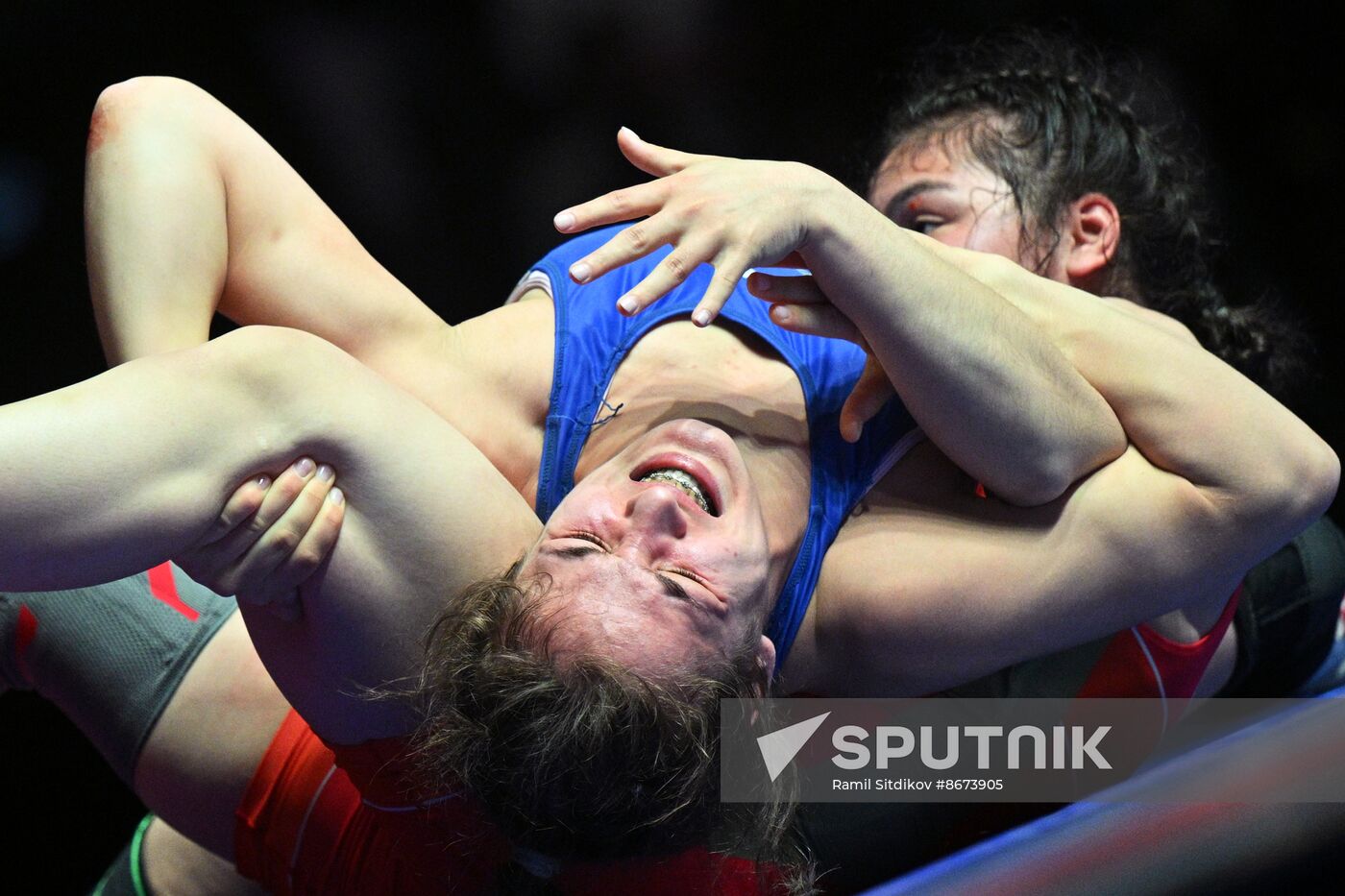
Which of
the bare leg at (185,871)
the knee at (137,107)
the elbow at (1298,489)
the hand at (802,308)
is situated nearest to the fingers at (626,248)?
the hand at (802,308)

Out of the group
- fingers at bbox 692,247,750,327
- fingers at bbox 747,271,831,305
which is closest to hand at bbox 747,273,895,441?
fingers at bbox 747,271,831,305

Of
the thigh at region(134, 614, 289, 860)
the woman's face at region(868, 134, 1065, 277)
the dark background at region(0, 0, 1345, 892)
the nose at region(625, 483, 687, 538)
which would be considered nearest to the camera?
the nose at region(625, 483, 687, 538)

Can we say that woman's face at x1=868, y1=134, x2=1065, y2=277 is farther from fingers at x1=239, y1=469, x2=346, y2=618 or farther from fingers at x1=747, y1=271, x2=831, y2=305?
fingers at x1=239, y1=469, x2=346, y2=618

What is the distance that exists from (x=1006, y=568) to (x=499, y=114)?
1.10 m

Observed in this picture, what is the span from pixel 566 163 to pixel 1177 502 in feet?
3.66

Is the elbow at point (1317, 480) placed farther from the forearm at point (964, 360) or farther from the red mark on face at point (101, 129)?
the red mark on face at point (101, 129)

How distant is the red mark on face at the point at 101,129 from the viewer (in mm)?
1158

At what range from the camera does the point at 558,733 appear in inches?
38.7

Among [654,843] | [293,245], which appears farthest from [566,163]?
[654,843]

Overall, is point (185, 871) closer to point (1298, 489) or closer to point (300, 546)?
point (300, 546)

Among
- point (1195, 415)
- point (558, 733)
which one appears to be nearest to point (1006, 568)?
point (1195, 415)

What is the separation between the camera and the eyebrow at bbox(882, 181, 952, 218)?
5.15ft

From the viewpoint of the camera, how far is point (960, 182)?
5.16ft

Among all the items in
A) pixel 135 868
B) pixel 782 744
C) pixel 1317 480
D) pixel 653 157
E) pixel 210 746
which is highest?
pixel 653 157
